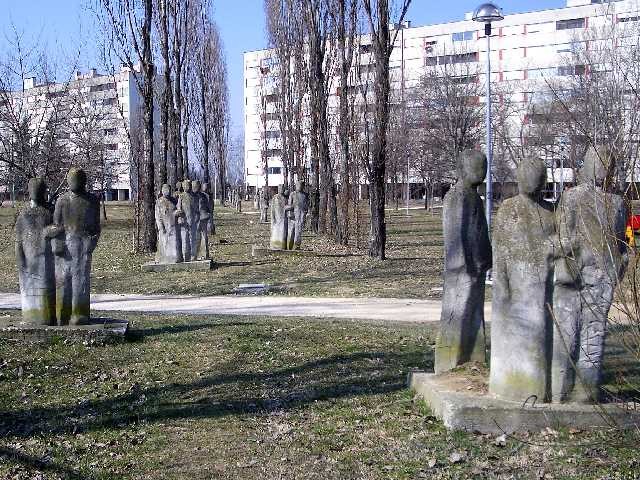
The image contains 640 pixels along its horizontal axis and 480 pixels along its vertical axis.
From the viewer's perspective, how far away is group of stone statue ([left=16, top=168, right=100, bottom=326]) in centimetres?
1005

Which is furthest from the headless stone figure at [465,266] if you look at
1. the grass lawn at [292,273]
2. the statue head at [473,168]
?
the grass lawn at [292,273]

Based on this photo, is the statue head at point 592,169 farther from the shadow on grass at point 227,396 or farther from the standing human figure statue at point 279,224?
the standing human figure statue at point 279,224

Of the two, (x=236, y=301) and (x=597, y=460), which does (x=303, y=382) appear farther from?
(x=236, y=301)

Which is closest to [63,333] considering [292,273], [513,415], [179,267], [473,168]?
[473,168]

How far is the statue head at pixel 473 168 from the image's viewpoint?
729 centimetres

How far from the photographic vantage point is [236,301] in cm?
1505

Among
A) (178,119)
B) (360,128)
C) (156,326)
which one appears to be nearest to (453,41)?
(178,119)

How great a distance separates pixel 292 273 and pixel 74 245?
9548 mm

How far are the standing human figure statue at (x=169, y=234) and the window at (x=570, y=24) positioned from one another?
40.7 m

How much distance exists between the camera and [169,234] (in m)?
20.4

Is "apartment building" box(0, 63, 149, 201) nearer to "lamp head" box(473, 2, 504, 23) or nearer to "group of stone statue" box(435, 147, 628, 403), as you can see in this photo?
"lamp head" box(473, 2, 504, 23)

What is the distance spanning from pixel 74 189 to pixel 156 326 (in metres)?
2.44

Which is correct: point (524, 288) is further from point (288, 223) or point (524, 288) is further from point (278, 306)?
point (288, 223)

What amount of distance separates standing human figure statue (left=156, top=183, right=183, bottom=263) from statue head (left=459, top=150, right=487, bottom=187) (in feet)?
45.5
